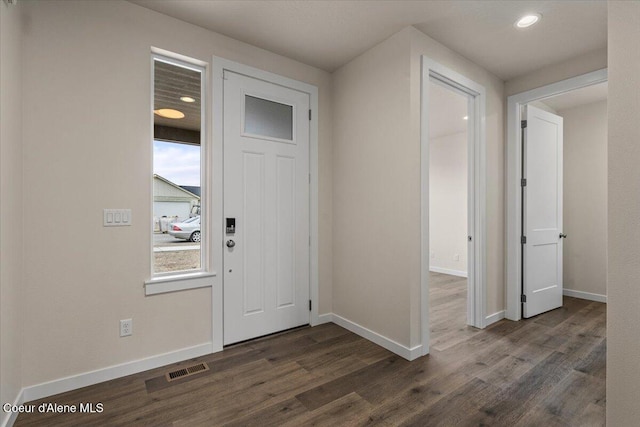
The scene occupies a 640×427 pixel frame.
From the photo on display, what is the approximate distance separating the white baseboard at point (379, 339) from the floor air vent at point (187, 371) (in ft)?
4.65

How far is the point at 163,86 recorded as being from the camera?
2551 millimetres

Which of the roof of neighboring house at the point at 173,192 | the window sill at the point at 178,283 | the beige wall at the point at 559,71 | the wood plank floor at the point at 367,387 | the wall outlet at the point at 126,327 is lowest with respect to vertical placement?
the wood plank floor at the point at 367,387

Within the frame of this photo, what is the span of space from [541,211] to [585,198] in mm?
1375

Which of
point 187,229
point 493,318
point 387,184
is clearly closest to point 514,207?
point 493,318

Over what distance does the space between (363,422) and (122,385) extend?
5.46 ft

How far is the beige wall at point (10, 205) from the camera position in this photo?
1.62 m

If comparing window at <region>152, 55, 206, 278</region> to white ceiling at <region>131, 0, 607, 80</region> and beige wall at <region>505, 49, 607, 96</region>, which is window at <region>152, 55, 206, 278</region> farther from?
beige wall at <region>505, 49, 607, 96</region>

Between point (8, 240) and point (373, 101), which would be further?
point (373, 101)

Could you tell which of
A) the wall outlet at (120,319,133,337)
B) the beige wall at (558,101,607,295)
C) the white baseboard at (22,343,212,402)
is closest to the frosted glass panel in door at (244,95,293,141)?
the wall outlet at (120,319,133,337)

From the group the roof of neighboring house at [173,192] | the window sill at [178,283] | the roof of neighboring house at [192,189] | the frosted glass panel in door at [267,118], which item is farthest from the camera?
the frosted glass panel in door at [267,118]

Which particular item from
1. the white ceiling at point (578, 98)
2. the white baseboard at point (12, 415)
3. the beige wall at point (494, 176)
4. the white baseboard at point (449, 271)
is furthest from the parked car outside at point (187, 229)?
the white baseboard at point (449, 271)

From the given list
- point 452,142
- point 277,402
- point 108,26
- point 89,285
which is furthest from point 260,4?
point 452,142

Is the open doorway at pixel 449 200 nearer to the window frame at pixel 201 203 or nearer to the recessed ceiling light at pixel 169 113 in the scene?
the window frame at pixel 201 203

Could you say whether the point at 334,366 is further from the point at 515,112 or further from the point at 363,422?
the point at 515,112
